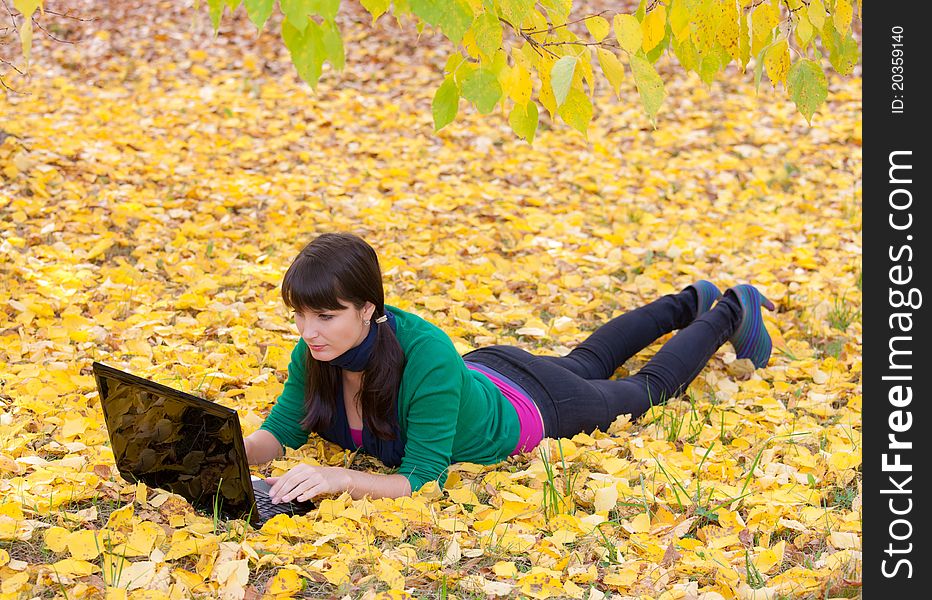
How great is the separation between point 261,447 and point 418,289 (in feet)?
5.73

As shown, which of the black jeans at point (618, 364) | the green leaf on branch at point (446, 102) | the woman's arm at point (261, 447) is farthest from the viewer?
the black jeans at point (618, 364)

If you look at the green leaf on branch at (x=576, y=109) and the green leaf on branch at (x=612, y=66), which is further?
the green leaf on branch at (x=576, y=109)

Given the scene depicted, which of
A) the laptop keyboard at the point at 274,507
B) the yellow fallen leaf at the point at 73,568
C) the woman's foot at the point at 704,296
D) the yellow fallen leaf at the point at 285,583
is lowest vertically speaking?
the yellow fallen leaf at the point at 285,583

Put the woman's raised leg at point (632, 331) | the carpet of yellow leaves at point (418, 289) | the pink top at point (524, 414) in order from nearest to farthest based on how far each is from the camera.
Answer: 1. the carpet of yellow leaves at point (418, 289)
2. the pink top at point (524, 414)
3. the woman's raised leg at point (632, 331)

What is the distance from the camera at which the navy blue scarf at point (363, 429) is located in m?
2.61

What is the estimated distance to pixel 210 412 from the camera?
220cm

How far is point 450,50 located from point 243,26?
1974 mm

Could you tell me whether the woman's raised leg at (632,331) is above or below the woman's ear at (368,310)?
below

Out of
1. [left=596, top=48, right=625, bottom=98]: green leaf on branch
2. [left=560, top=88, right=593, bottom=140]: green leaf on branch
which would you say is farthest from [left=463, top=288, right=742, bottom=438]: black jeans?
[left=596, top=48, right=625, bottom=98]: green leaf on branch

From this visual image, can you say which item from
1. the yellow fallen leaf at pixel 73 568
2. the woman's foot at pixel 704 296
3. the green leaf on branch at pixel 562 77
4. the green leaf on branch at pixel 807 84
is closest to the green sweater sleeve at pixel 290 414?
the yellow fallen leaf at pixel 73 568

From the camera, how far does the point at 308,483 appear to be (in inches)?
97.9

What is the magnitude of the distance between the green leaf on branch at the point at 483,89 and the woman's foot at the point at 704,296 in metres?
1.97

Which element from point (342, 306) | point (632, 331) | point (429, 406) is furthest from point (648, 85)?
point (632, 331)

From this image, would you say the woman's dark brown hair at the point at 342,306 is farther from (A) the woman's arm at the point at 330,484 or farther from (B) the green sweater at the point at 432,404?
(A) the woman's arm at the point at 330,484
